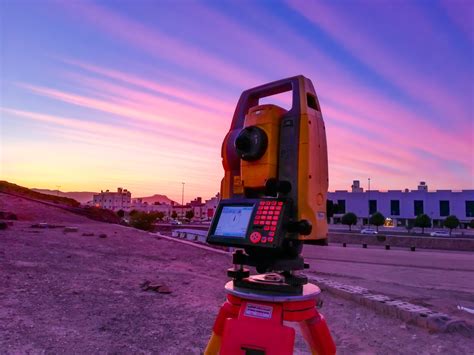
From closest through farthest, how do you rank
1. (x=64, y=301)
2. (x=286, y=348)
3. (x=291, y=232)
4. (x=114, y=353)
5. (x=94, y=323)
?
(x=286, y=348)
(x=291, y=232)
(x=114, y=353)
(x=94, y=323)
(x=64, y=301)

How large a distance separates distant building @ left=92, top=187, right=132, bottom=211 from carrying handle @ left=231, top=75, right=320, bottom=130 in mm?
183348

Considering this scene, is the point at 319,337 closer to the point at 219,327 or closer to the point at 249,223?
the point at 219,327

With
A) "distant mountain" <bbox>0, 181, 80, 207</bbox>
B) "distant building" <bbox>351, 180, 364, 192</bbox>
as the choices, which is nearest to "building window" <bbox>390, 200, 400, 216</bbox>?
"distant building" <bbox>351, 180, 364, 192</bbox>

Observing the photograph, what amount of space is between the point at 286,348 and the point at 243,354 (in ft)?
0.77

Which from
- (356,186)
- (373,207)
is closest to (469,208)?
(373,207)

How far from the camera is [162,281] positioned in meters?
7.69

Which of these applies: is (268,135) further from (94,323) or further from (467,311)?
(467,311)

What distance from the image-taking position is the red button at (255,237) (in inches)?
76.5

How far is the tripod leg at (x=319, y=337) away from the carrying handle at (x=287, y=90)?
4.13 feet

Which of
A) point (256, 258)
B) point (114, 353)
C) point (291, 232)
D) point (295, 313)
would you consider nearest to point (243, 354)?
point (295, 313)

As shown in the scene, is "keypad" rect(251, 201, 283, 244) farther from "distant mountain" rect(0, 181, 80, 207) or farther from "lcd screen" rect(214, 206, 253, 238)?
"distant mountain" rect(0, 181, 80, 207)

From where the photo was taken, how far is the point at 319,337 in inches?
86.4

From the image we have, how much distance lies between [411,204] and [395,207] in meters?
3.74

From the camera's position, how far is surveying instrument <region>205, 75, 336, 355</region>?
1966 millimetres
